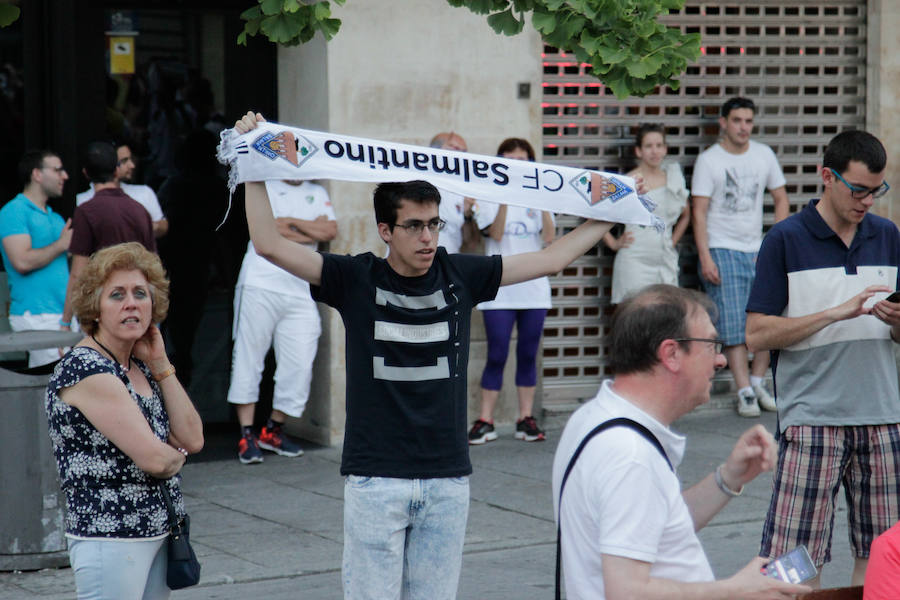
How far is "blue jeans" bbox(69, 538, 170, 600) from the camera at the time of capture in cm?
413

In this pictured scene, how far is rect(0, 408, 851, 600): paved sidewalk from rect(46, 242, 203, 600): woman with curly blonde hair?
2161mm

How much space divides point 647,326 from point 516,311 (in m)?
6.48

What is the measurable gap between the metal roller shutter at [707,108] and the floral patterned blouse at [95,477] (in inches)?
256

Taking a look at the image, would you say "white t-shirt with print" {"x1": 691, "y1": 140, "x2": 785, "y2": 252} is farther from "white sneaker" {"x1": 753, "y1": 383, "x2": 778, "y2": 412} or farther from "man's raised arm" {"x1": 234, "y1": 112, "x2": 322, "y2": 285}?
"man's raised arm" {"x1": 234, "y1": 112, "x2": 322, "y2": 285}

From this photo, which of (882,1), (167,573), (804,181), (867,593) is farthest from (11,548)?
(882,1)

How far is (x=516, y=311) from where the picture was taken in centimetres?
972

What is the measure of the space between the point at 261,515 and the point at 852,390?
12.8ft

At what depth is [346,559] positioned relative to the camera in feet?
14.5

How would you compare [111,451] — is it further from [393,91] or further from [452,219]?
[393,91]

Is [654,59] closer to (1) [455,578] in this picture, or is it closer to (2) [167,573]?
(1) [455,578]

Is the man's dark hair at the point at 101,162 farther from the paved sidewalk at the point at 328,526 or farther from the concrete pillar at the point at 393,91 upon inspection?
the paved sidewalk at the point at 328,526

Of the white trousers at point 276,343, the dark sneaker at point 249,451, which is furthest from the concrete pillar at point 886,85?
the dark sneaker at point 249,451

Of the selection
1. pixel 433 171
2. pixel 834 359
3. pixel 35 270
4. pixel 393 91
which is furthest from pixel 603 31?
pixel 35 270

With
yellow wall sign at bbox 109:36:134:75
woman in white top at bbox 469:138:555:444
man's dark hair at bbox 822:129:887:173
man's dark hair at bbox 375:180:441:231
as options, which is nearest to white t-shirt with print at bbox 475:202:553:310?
woman in white top at bbox 469:138:555:444
